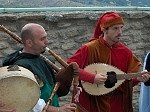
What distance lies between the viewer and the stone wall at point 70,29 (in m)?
6.39

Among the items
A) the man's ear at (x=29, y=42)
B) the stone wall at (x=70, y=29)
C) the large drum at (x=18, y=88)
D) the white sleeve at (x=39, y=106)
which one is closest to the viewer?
the large drum at (x=18, y=88)

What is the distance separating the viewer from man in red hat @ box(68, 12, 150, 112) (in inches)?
192

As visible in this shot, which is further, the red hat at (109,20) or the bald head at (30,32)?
the red hat at (109,20)

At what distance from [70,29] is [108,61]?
1762 mm

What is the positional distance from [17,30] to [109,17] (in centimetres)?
187

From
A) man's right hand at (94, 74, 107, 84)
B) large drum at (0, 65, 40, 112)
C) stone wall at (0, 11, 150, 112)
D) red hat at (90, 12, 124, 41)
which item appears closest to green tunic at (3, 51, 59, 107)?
large drum at (0, 65, 40, 112)

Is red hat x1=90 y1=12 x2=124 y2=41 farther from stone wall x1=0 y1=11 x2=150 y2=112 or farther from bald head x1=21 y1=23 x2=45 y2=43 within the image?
stone wall x1=0 y1=11 x2=150 y2=112

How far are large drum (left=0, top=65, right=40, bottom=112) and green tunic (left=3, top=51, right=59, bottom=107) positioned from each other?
32cm

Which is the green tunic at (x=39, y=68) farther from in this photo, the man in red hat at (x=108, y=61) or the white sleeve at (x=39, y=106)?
the man in red hat at (x=108, y=61)

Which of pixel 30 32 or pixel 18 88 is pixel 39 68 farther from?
pixel 18 88

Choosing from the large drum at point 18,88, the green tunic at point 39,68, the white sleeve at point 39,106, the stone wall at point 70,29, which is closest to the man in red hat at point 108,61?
the green tunic at point 39,68

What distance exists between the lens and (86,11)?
6.79 metres

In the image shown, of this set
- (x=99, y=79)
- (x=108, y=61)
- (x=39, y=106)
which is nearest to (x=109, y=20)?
(x=108, y=61)

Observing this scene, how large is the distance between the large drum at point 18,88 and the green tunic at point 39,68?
1.06 feet
